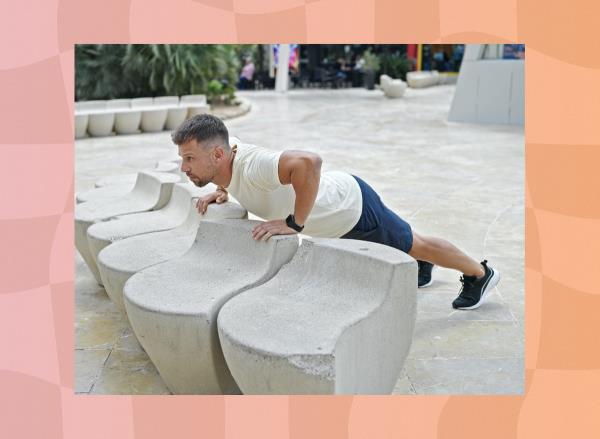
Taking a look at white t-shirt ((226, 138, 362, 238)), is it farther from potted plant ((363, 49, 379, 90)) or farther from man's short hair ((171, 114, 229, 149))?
potted plant ((363, 49, 379, 90))

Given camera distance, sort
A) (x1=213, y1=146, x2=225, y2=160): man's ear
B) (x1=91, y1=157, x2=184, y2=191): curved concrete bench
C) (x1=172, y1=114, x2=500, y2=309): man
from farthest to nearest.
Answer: (x1=91, y1=157, x2=184, y2=191): curved concrete bench → (x1=213, y1=146, x2=225, y2=160): man's ear → (x1=172, y1=114, x2=500, y2=309): man

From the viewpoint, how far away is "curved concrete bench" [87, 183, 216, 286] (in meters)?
4.60

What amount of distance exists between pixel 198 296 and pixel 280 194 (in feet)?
2.70

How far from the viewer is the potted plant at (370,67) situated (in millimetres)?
27031

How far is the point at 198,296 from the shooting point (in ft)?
10.8

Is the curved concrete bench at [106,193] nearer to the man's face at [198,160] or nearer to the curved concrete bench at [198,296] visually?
the curved concrete bench at [198,296]

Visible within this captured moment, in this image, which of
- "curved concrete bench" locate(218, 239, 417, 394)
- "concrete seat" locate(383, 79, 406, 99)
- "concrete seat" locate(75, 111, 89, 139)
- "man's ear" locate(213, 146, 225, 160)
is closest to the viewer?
"curved concrete bench" locate(218, 239, 417, 394)

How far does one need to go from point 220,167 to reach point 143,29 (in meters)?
1.15

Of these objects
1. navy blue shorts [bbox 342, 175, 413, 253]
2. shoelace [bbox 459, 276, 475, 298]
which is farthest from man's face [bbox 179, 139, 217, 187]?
shoelace [bbox 459, 276, 475, 298]

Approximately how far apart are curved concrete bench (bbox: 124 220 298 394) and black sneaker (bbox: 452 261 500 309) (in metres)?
1.53

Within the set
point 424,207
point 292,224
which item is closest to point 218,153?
point 292,224

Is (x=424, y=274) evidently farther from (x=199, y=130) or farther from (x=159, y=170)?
(x=159, y=170)

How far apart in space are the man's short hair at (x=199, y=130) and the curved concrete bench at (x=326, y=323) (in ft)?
2.41
